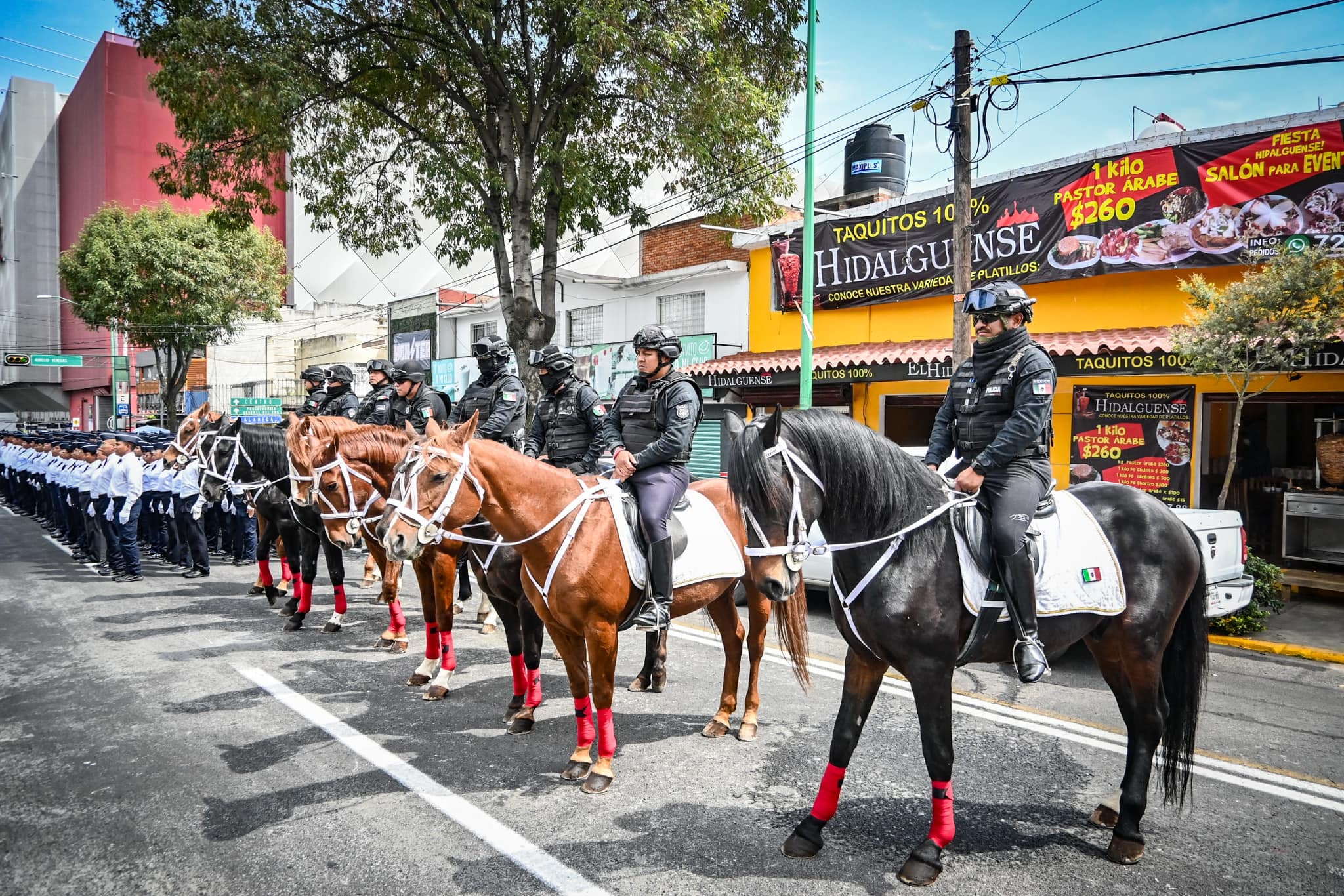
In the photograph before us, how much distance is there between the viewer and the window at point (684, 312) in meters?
20.4

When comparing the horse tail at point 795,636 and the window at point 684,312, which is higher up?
the window at point 684,312

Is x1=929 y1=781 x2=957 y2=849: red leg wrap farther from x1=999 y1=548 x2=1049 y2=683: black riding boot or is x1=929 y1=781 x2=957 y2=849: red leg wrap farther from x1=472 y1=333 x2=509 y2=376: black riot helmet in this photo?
x1=472 y1=333 x2=509 y2=376: black riot helmet

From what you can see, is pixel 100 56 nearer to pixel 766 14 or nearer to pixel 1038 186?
pixel 766 14

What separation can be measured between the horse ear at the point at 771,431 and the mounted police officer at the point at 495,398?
3666 mm

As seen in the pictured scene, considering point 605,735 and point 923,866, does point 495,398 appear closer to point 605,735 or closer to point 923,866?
point 605,735

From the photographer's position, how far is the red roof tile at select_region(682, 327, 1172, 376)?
11.4 meters

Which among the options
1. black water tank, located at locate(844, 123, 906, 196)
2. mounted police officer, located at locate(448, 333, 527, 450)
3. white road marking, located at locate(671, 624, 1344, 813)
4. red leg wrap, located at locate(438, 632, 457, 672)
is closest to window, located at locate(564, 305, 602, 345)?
black water tank, located at locate(844, 123, 906, 196)

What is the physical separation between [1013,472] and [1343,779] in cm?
303

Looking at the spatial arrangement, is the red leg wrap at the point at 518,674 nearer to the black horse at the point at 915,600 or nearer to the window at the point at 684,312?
the black horse at the point at 915,600

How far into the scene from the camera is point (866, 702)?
394 centimetres

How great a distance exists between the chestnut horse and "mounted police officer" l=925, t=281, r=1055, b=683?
3186 mm

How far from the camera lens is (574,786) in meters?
4.63

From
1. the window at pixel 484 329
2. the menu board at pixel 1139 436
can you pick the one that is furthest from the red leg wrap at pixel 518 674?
the window at pixel 484 329

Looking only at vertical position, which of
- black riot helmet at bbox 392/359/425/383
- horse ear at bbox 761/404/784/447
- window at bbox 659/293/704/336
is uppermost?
window at bbox 659/293/704/336
